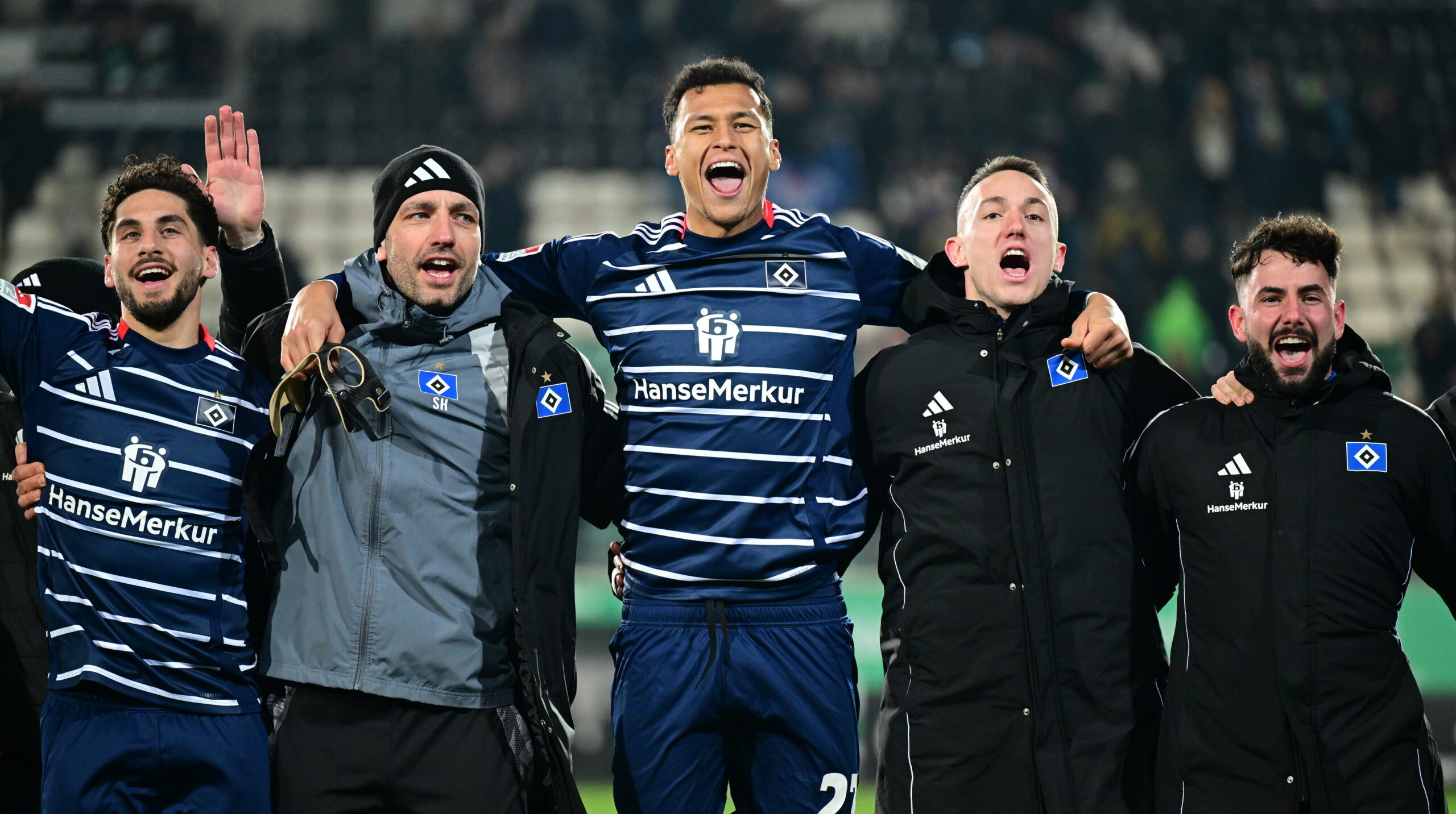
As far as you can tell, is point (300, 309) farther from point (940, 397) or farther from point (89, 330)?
point (940, 397)

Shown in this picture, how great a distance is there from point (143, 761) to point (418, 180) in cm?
175

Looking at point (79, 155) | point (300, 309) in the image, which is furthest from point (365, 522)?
point (79, 155)

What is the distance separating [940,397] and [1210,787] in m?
1.26

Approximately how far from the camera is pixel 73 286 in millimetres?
4480

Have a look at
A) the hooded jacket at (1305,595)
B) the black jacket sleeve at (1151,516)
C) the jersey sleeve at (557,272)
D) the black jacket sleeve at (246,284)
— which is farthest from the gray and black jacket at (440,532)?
the hooded jacket at (1305,595)

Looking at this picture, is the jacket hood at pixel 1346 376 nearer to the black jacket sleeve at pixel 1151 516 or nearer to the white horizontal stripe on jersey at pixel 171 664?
the black jacket sleeve at pixel 1151 516

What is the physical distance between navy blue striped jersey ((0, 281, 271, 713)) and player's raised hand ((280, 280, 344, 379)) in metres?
0.25

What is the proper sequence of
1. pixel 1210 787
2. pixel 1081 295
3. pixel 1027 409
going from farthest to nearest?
pixel 1081 295 < pixel 1027 409 < pixel 1210 787

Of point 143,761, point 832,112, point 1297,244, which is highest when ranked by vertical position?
point 832,112

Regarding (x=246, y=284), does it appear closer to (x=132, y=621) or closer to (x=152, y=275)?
(x=152, y=275)

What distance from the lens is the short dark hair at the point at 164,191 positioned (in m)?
4.02

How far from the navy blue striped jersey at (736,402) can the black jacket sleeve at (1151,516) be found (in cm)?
77

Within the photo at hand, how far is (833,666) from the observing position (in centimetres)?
392

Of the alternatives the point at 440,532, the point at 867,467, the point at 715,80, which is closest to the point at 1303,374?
the point at 867,467
